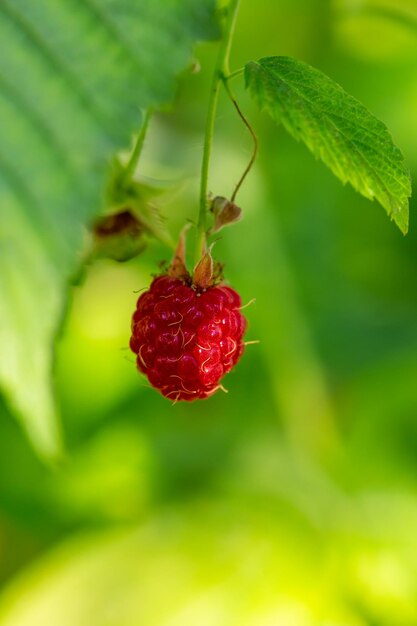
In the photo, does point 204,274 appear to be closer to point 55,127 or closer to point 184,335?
point 184,335

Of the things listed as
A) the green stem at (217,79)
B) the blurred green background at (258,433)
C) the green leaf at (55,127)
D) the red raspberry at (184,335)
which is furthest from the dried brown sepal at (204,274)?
the blurred green background at (258,433)

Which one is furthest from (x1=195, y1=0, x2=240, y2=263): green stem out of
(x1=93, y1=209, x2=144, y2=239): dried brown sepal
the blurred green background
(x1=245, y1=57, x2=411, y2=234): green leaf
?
the blurred green background

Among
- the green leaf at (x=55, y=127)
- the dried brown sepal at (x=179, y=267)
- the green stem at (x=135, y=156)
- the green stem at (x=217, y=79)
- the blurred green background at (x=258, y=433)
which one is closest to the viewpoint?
the green leaf at (x=55, y=127)

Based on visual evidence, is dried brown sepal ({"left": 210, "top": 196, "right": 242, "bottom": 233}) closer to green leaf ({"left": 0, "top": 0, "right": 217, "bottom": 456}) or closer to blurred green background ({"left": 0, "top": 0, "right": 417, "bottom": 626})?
green leaf ({"left": 0, "top": 0, "right": 217, "bottom": 456})

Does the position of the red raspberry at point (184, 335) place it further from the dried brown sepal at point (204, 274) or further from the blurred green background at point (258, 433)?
the blurred green background at point (258, 433)

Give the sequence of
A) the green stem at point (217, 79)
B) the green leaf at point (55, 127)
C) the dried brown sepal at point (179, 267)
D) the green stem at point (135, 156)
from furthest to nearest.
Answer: the dried brown sepal at point (179, 267) → the green stem at point (135, 156) → the green stem at point (217, 79) → the green leaf at point (55, 127)

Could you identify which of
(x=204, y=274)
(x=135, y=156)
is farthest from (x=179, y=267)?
(x=135, y=156)
